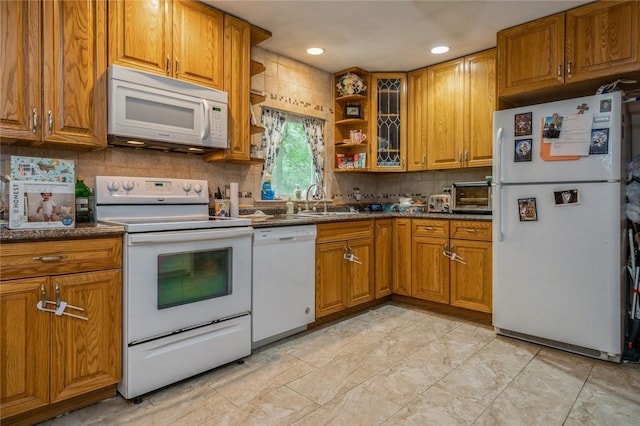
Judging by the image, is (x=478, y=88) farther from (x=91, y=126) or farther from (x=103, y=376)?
(x=103, y=376)

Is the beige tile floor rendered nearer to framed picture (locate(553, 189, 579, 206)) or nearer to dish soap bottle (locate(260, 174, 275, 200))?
framed picture (locate(553, 189, 579, 206))

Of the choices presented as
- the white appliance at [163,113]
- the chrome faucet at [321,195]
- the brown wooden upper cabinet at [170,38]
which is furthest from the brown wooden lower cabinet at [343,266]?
the brown wooden upper cabinet at [170,38]

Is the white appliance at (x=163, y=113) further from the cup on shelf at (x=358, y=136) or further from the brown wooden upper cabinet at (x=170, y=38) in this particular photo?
the cup on shelf at (x=358, y=136)

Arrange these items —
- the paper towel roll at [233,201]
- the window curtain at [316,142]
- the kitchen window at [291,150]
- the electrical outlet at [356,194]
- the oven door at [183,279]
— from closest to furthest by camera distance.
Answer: the oven door at [183,279] → the paper towel roll at [233,201] → the kitchen window at [291,150] → the window curtain at [316,142] → the electrical outlet at [356,194]

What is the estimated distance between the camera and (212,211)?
2904 mm

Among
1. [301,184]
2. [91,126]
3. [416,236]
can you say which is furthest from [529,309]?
[91,126]

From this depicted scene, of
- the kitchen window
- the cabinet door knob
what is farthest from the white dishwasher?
the cabinet door knob

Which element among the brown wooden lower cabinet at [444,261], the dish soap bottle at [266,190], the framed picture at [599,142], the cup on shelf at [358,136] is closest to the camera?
the framed picture at [599,142]

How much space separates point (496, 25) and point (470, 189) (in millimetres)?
1325

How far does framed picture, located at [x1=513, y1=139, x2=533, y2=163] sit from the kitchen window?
6.08 ft

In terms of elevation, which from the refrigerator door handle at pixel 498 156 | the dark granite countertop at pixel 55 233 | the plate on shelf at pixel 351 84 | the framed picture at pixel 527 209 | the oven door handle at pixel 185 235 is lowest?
the oven door handle at pixel 185 235

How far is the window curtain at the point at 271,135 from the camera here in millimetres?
3426

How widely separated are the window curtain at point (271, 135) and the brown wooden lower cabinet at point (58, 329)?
1.79 metres

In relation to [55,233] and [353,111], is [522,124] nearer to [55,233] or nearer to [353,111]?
[353,111]
